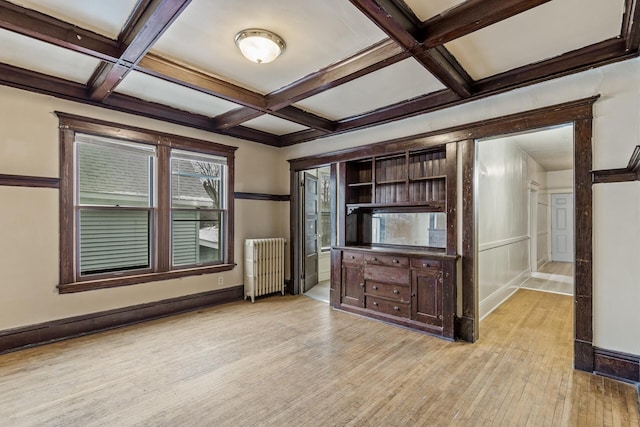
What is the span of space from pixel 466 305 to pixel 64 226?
442cm

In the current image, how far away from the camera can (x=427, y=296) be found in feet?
11.7

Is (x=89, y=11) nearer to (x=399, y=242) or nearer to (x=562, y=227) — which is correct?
(x=399, y=242)

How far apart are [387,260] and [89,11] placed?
3.58m

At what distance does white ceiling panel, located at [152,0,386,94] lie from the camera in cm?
206

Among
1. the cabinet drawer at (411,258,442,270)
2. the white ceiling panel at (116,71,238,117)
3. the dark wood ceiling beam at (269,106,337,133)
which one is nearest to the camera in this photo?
the white ceiling panel at (116,71,238,117)

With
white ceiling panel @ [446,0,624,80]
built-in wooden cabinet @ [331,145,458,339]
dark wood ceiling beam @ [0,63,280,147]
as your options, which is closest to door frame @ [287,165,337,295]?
built-in wooden cabinet @ [331,145,458,339]

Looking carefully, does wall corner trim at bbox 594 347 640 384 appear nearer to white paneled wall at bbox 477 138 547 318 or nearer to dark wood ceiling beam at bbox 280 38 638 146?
white paneled wall at bbox 477 138 547 318

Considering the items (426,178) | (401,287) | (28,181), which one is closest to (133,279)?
(28,181)

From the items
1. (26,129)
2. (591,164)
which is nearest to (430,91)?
(591,164)

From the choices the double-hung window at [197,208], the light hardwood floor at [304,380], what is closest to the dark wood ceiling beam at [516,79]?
the double-hung window at [197,208]

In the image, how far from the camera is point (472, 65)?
9.32ft

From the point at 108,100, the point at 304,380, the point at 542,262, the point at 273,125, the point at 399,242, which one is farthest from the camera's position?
the point at 542,262

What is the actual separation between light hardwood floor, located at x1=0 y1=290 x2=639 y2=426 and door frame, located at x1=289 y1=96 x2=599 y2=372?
0.32m

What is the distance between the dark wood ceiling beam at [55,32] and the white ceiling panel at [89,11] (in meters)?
0.05
